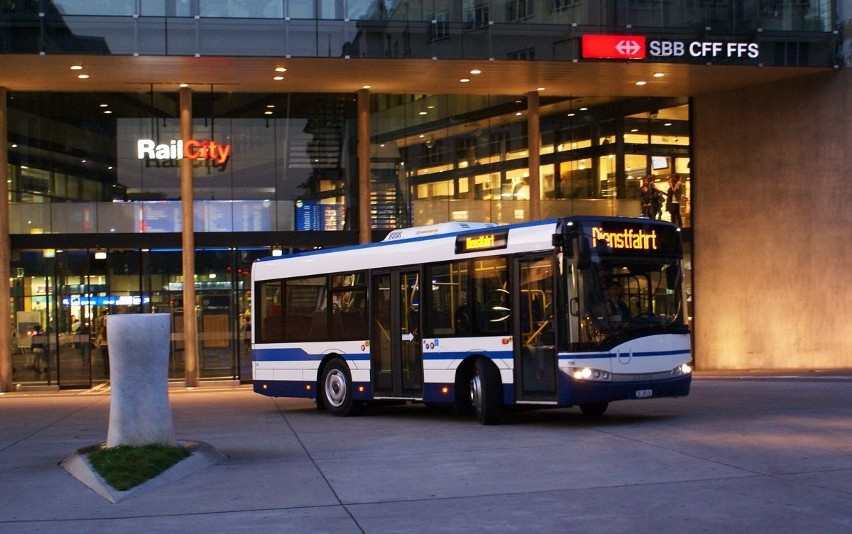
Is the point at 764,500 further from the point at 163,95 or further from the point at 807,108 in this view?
the point at 163,95

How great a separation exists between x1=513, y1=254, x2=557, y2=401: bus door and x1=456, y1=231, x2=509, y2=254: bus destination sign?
0.43 m

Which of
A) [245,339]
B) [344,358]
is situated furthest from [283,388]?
[245,339]

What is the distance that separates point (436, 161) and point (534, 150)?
8.77ft

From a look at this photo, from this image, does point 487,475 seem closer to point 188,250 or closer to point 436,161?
point 188,250

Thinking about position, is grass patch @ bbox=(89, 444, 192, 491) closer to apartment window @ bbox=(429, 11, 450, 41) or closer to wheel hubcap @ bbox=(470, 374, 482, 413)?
wheel hubcap @ bbox=(470, 374, 482, 413)

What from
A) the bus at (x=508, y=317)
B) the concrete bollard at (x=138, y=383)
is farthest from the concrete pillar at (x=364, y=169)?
the concrete bollard at (x=138, y=383)

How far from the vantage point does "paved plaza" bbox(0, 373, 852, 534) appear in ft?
30.4

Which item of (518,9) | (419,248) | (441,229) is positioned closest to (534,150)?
(518,9)

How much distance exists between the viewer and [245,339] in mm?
30453

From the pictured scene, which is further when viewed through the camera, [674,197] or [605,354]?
[674,197]

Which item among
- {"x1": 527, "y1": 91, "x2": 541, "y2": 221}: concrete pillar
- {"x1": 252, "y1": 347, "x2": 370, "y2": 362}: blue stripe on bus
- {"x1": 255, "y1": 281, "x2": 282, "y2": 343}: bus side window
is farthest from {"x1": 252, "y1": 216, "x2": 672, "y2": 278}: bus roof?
{"x1": 527, "y1": 91, "x2": 541, "y2": 221}: concrete pillar

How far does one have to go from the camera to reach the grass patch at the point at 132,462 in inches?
451

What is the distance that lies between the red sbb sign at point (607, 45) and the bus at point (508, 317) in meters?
8.79

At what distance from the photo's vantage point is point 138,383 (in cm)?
1312
